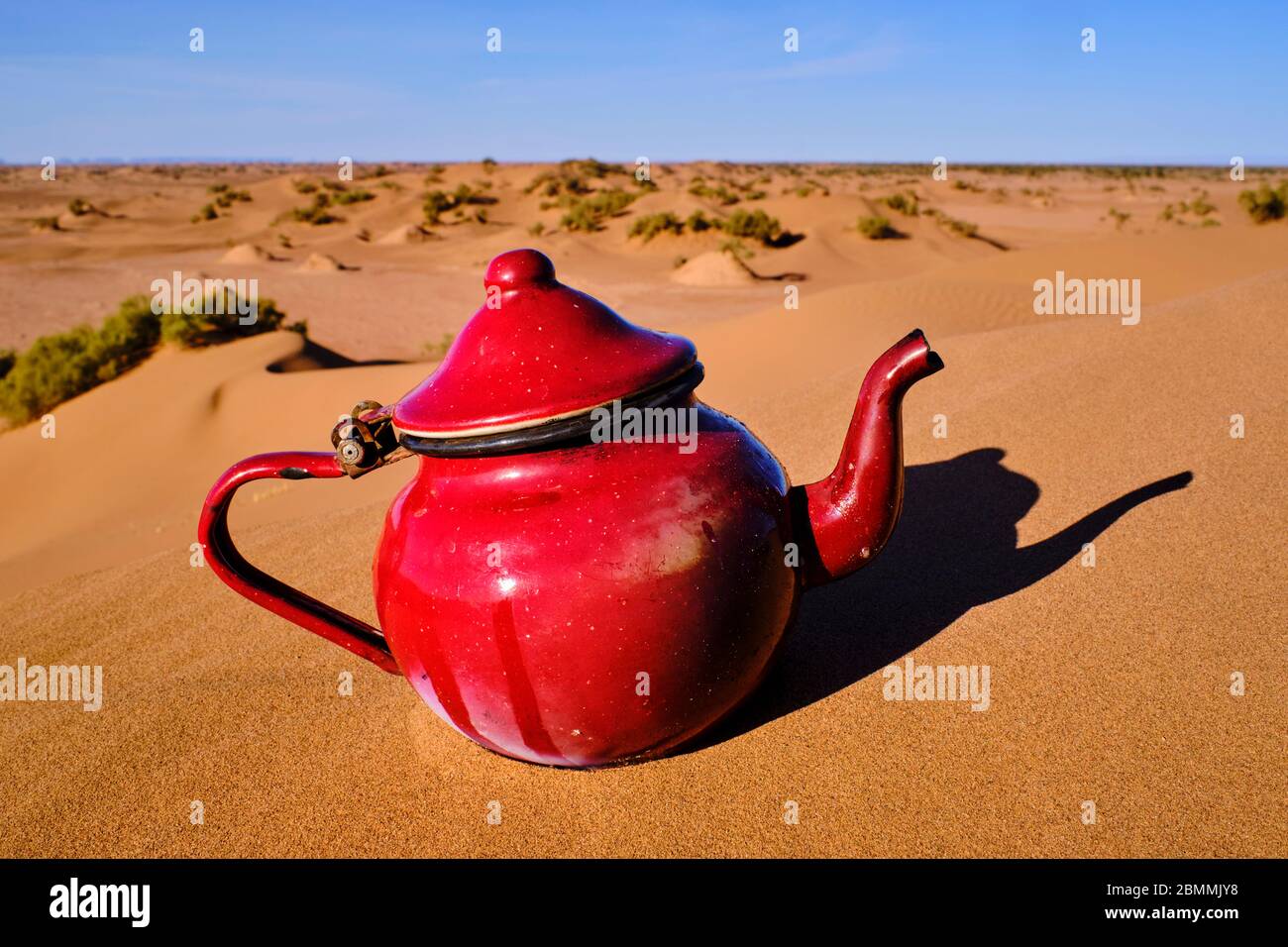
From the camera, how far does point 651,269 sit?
2048 cm

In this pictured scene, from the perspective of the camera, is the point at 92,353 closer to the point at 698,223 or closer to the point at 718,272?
the point at 718,272

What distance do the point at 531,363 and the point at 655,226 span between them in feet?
72.3

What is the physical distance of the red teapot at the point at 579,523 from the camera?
1.92 metres

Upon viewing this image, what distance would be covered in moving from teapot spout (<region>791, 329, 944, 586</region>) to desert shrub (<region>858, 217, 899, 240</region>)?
67.9 feet

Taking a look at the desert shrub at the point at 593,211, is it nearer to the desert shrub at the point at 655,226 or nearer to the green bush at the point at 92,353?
the desert shrub at the point at 655,226

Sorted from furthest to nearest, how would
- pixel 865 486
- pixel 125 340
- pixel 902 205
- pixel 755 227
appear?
pixel 902 205
pixel 755 227
pixel 125 340
pixel 865 486

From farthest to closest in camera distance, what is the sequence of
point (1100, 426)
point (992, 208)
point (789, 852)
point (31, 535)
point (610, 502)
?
point (992, 208)
point (31, 535)
point (1100, 426)
point (789, 852)
point (610, 502)

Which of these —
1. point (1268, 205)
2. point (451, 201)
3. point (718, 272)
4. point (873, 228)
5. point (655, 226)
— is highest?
point (451, 201)

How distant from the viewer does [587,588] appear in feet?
6.23

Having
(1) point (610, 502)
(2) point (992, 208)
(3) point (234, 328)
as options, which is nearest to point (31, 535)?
(3) point (234, 328)

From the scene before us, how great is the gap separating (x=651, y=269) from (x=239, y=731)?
18.6 metres

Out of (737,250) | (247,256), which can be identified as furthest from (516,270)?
(247,256)
